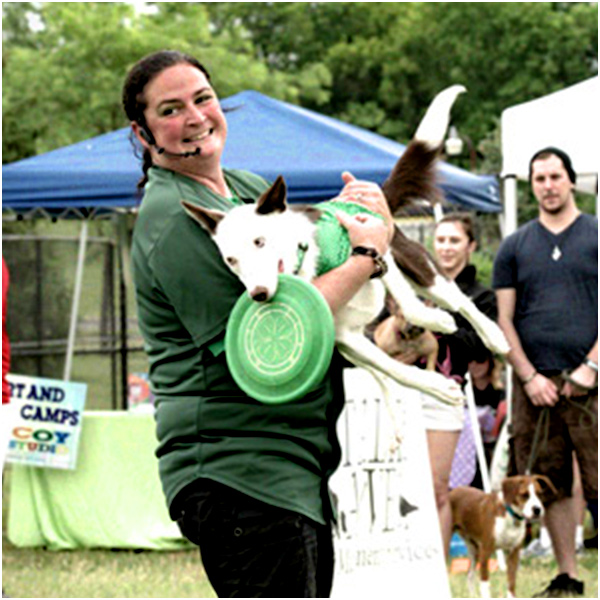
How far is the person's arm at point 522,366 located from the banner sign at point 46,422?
2.80 metres

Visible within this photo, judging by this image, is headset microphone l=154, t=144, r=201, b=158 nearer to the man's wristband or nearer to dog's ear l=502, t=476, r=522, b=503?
the man's wristband

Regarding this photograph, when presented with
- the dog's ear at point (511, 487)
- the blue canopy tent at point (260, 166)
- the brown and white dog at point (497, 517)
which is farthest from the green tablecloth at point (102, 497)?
the dog's ear at point (511, 487)

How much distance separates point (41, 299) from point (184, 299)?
11490mm

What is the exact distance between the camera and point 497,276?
20.4 ft

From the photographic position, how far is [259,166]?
7477 mm

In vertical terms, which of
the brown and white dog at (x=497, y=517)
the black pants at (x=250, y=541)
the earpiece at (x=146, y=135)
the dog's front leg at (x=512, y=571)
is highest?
the earpiece at (x=146, y=135)

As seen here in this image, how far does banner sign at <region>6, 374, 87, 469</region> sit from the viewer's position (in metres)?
7.60

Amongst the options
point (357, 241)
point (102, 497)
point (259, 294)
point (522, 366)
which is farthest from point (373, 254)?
point (102, 497)

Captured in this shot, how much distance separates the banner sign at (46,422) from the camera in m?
7.60

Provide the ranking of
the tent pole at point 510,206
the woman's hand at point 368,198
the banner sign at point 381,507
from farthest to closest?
the tent pole at point 510,206, the banner sign at point 381,507, the woman's hand at point 368,198

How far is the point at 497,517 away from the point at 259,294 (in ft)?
13.3

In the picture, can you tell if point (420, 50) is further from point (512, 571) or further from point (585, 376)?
point (512, 571)

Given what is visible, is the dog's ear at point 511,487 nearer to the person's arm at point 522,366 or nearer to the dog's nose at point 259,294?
the person's arm at point 522,366

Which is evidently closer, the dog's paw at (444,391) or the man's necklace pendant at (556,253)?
the dog's paw at (444,391)
